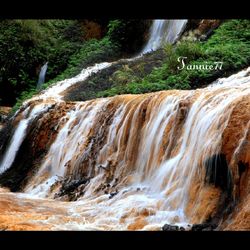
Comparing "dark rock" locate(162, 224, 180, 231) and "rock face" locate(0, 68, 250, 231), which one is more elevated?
"rock face" locate(0, 68, 250, 231)

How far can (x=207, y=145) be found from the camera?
593cm

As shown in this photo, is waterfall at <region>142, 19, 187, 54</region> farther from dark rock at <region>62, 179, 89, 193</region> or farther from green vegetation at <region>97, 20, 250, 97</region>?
dark rock at <region>62, 179, 89, 193</region>

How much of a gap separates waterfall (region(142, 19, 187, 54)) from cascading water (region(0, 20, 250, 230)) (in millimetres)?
6751

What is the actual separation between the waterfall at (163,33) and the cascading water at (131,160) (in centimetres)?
675

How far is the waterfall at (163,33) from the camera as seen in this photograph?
17531mm

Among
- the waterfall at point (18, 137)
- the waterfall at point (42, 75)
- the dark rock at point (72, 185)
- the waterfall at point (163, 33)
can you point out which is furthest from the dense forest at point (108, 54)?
the dark rock at point (72, 185)

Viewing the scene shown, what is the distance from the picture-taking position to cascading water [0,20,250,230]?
568 cm

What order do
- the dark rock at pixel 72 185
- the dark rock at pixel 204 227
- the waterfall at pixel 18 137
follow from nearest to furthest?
the dark rock at pixel 204 227
the dark rock at pixel 72 185
the waterfall at pixel 18 137

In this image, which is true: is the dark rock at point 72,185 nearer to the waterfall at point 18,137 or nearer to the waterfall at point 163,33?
the waterfall at point 18,137

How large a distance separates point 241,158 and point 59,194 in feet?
14.0

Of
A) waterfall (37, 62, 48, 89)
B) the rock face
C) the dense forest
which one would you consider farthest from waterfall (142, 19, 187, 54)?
the rock face

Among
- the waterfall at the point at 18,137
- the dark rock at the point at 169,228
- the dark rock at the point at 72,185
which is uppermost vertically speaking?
the waterfall at the point at 18,137

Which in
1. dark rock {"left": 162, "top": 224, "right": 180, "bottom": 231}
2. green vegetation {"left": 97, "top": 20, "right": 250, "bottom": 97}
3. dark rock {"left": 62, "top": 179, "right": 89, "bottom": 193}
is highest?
green vegetation {"left": 97, "top": 20, "right": 250, "bottom": 97}

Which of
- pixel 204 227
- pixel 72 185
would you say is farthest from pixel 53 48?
pixel 204 227
